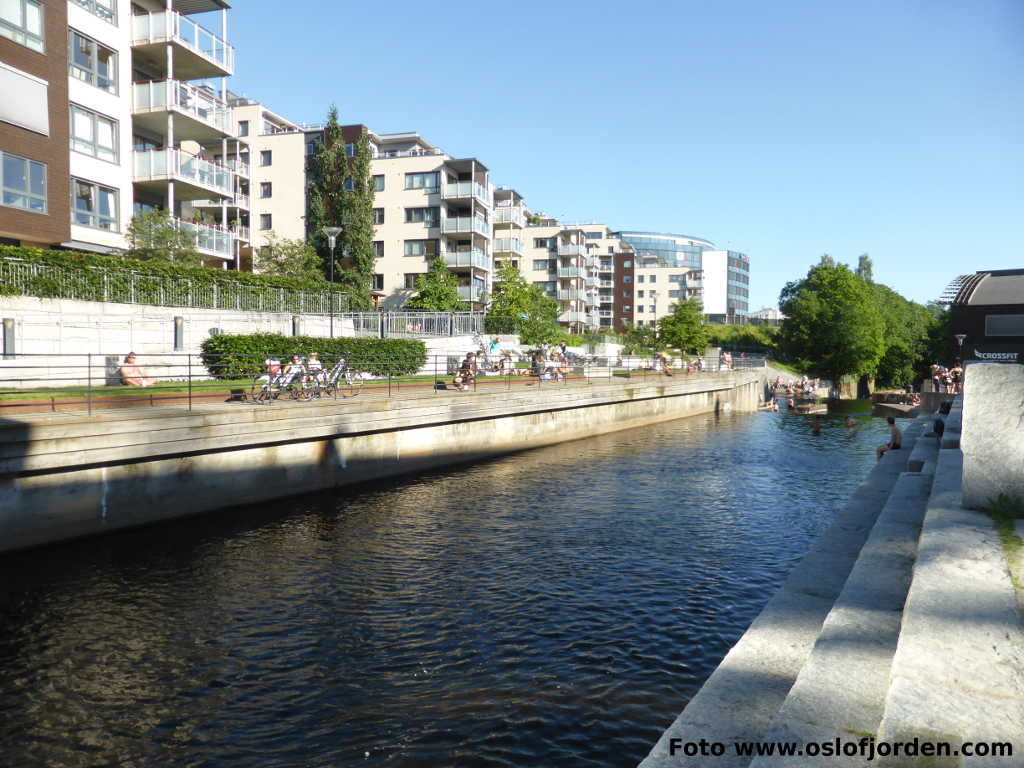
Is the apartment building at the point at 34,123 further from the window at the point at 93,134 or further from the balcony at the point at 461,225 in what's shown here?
the balcony at the point at 461,225

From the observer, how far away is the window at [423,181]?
188ft

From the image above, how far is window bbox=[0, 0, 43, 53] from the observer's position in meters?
23.8

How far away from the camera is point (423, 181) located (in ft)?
189

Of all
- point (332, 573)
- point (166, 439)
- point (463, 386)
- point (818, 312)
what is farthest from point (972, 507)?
point (818, 312)

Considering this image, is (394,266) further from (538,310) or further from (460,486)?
(460,486)

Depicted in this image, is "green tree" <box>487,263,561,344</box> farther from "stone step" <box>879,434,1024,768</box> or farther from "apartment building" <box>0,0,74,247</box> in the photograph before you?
"stone step" <box>879,434,1024,768</box>

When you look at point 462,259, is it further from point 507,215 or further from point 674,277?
point 674,277

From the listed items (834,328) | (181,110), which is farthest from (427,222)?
(834,328)

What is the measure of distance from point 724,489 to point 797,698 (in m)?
14.8

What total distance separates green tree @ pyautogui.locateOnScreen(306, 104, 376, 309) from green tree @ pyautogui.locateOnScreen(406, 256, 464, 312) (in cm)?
404

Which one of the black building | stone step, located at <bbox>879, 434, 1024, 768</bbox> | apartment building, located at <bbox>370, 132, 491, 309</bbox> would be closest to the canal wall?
stone step, located at <bbox>879, 434, 1024, 768</bbox>

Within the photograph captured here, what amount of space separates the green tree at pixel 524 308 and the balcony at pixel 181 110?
1947cm

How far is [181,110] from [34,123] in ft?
26.5

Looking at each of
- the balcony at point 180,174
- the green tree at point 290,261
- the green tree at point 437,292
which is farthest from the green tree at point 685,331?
the balcony at point 180,174
